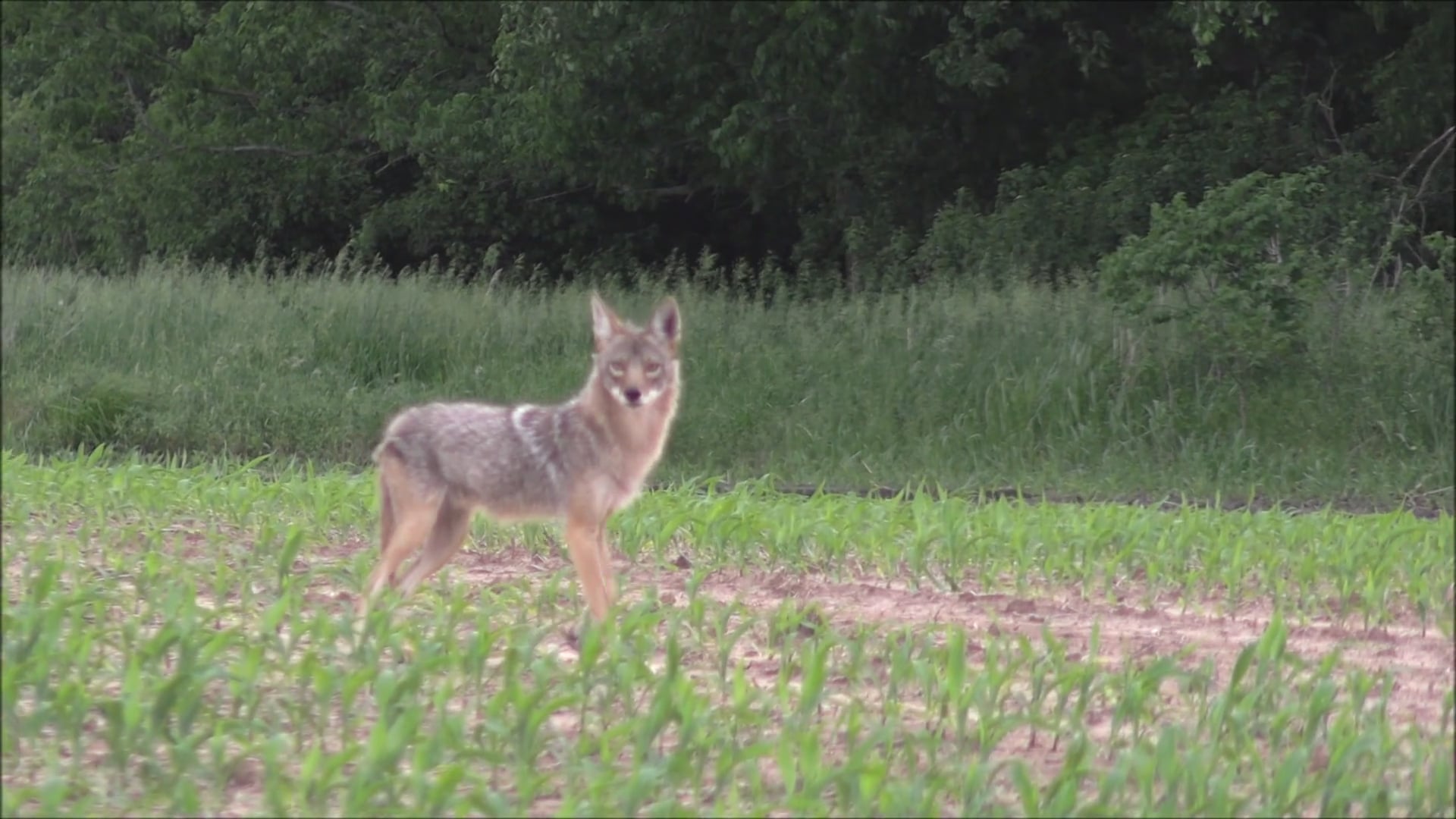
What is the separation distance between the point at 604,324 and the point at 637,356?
0.18 metres

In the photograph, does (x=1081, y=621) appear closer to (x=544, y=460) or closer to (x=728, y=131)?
(x=544, y=460)

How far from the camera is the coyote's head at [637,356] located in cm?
713

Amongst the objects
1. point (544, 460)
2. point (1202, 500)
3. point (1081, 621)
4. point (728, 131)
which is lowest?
point (1202, 500)

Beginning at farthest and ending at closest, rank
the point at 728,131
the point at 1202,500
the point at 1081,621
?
1. the point at 728,131
2. the point at 1202,500
3. the point at 1081,621

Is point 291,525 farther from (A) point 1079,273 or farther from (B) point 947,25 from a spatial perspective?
(B) point 947,25

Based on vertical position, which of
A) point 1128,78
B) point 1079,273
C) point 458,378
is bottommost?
point 458,378

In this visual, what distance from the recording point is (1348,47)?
22797 millimetres

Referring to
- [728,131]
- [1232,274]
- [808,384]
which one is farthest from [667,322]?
[728,131]

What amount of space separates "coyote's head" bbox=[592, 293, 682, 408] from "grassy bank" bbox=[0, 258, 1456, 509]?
6.60m

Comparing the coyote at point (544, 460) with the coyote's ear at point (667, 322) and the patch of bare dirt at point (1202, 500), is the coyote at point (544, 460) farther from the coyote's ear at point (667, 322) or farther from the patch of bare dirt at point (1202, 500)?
the patch of bare dirt at point (1202, 500)

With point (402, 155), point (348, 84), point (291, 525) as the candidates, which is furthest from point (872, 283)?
point (291, 525)

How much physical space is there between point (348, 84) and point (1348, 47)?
1493 centimetres

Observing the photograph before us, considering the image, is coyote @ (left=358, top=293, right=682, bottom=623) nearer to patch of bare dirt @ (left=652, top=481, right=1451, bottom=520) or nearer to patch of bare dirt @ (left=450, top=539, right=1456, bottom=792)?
patch of bare dirt @ (left=450, top=539, right=1456, bottom=792)

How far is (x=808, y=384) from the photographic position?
1744 cm
